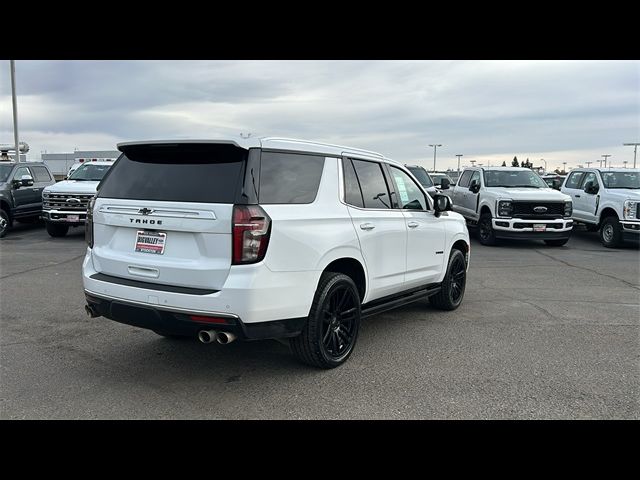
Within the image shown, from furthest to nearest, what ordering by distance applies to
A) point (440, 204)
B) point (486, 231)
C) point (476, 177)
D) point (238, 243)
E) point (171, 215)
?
point (476, 177), point (486, 231), point (440, 204), point (171, 215), point (238, 243)

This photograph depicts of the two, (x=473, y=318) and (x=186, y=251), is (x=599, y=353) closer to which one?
(x=473, y=318)

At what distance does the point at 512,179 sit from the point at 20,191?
13.6 m

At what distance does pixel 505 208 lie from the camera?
13.3 meters

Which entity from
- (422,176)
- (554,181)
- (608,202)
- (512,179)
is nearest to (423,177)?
(422,176)

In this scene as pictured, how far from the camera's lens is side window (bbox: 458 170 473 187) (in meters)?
15.7

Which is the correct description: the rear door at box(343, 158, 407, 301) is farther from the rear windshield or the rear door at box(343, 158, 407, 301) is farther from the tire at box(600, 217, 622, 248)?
the tire at box(600, 217, 622, 248)

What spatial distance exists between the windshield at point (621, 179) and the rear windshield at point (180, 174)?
523 inches

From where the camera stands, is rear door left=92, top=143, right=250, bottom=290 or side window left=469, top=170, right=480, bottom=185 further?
side window left=469, top=170, right=480, bottom=185

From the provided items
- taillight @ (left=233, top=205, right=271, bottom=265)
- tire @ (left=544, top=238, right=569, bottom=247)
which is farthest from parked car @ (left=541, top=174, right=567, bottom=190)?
taillight @ (left=233, top=205, right=271, bottom=265)

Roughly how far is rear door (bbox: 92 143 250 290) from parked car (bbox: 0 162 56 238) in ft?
38.2

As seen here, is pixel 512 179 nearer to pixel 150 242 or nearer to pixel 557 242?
pixel 557 242

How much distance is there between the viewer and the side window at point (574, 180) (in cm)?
1557

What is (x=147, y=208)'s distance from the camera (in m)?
4.04
